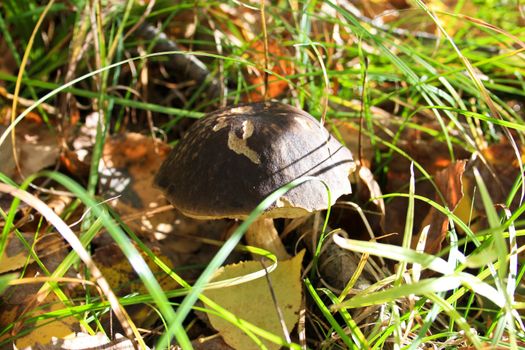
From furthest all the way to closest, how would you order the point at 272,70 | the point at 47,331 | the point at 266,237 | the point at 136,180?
the point at 272,70 → the point at 136,180 → the point at 266,237 → the point at 47,331

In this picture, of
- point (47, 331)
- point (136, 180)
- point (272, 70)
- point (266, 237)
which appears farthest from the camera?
point (272, 70)

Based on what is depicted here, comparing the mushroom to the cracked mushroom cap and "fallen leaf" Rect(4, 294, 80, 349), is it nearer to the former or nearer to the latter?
the cracked mushroom cap

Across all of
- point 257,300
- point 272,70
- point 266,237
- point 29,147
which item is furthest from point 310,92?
point 29,147

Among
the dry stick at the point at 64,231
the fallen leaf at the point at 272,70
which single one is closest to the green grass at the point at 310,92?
the fallen leaf at the point at 272,70

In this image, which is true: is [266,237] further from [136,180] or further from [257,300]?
[136,180]

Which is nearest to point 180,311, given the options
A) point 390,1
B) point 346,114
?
point 346,114

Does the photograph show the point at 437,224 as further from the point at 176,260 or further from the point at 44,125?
the point at 44,125

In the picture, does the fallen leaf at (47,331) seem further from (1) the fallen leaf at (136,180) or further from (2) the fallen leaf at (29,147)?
(2) the fallen leaf at (29,147)
